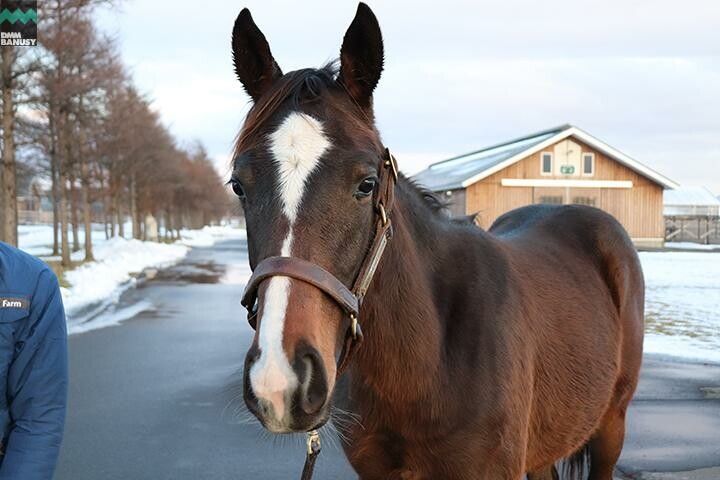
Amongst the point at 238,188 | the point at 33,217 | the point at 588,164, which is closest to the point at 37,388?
the point at 238,188

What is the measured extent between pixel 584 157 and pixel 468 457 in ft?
107

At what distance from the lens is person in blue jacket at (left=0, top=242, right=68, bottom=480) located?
200 centimetres

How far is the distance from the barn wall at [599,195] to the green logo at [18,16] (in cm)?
2236

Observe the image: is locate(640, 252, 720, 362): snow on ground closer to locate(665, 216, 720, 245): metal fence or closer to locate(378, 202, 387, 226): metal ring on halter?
locate(378, 202, 387, 226): metal ring on halter

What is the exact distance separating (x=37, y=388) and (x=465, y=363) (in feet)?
4.99

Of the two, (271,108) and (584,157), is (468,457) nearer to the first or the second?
(271,108)

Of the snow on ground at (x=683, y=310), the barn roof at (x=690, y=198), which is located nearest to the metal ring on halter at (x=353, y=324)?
the snow on ground at (x=683, y=310)

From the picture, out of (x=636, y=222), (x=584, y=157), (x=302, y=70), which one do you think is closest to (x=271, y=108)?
(x=302, y=70)

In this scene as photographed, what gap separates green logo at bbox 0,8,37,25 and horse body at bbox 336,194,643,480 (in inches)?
500

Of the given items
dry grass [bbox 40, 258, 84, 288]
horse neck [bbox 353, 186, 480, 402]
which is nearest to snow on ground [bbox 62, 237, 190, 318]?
dry grass [bbox 40, 258, 84, 288]

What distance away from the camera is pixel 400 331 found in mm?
2199

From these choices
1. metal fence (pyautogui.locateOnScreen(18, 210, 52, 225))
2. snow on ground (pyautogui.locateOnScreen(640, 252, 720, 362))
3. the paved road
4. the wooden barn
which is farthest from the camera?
metal fence (pyautogui.locateOnScreen(18, 210, 52, 225))

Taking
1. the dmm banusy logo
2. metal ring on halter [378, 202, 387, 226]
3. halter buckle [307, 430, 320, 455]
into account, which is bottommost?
halter buckle [307, 430, 320, 455]

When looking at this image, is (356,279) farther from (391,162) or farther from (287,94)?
(287,94)
